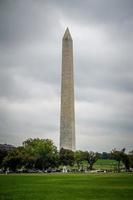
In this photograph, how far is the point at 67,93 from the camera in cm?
7806

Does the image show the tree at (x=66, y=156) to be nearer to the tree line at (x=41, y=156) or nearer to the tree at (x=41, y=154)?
the tree line at (x=41, y=156)

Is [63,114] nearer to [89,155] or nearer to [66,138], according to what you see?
[66,138]

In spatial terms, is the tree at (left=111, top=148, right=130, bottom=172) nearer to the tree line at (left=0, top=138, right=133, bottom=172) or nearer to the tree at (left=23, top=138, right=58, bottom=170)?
the tree line at (left=0, top=138, right=133, bottom=172)

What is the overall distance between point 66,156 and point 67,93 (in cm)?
1176

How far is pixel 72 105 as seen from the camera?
7825 centimetres

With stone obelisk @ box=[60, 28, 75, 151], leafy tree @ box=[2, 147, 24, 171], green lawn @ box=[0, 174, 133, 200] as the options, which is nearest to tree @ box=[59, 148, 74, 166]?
stone obelisk @ box=[60, 28, 75, 151]

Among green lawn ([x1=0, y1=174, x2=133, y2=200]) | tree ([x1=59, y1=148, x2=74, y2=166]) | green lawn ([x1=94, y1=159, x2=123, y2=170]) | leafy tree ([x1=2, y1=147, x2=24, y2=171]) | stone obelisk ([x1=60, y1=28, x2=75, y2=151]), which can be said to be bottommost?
green lawn ([x1=0, y1=174, x2=133, y2=200])

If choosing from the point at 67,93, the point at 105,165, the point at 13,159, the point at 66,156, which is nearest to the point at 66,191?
the point at 13,159

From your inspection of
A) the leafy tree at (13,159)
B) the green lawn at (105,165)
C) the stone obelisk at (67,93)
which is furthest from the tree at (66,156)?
the green lawn at (105,165)

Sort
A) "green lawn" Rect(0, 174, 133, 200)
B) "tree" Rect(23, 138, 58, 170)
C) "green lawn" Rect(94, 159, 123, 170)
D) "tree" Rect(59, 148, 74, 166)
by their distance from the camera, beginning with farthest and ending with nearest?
"green lawn" Rect(94, 159, 123, 170)
"tree" Rect(59, 148, 74, 166)
"tree" Rect(23, 138, 58, 170)
"green lawn" Rect(0, 174, 133, 200)

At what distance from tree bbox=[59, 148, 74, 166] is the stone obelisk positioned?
9.54 ft

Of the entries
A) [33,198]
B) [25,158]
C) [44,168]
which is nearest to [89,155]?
[44,168]

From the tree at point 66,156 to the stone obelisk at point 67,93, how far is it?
9.54 feet

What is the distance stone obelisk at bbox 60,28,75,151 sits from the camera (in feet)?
254
